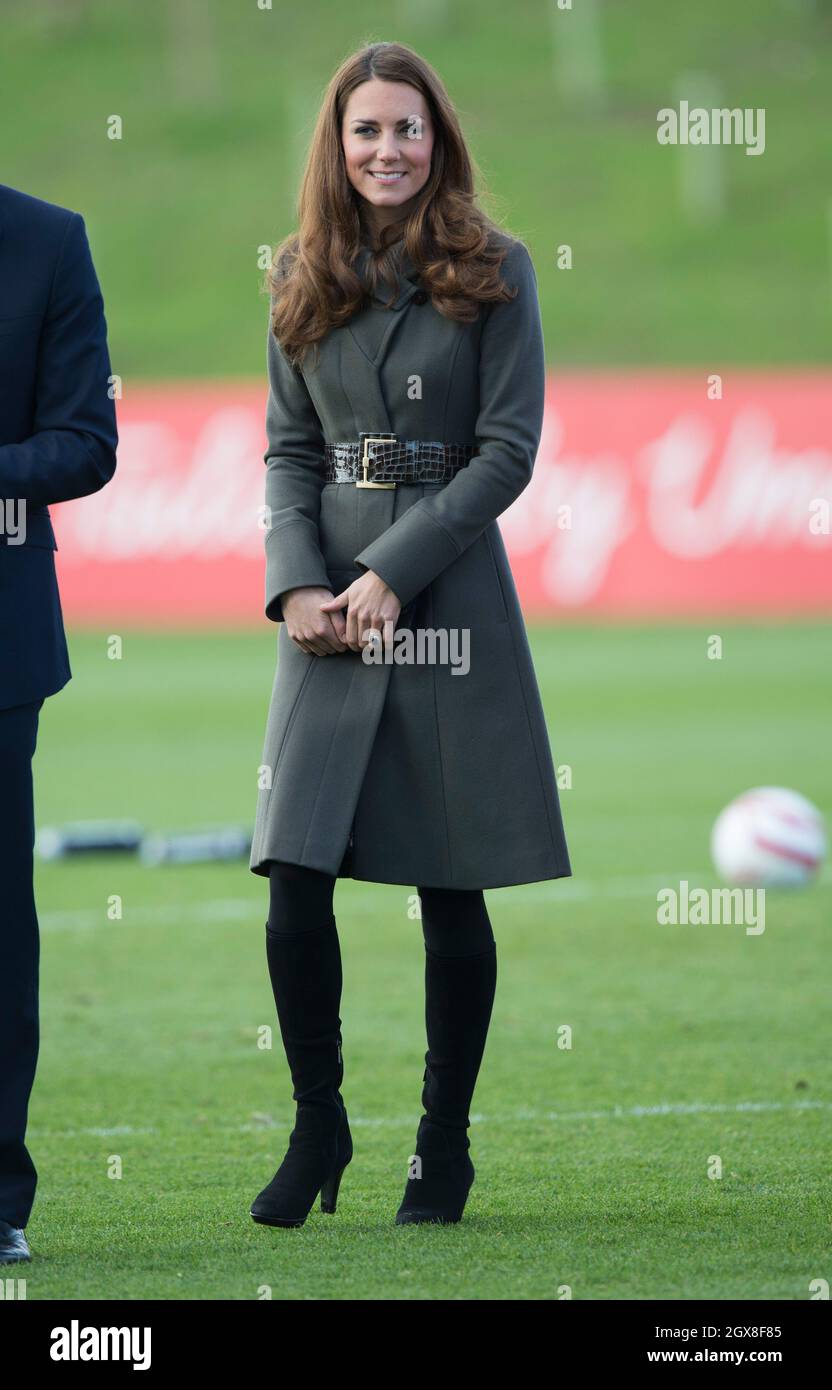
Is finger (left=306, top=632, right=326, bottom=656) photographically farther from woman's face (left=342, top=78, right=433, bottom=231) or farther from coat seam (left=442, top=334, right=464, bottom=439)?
woman's face (left=342, top=78, right=433, bottom=231)

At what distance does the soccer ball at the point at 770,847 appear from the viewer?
8234 millimetres

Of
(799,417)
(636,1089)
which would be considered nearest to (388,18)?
(799,417)

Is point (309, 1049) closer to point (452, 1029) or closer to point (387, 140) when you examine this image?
point (452, 1029)

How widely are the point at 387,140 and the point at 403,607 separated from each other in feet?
2.75

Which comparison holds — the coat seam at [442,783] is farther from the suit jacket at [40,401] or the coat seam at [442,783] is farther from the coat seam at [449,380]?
the suit jacket at [40,401]

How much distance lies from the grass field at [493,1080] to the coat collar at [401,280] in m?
1.67

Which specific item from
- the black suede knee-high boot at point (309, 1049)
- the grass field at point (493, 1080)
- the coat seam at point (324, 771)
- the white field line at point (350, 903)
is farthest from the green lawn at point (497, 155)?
the black suede knee-high boot at point (309, 1049)

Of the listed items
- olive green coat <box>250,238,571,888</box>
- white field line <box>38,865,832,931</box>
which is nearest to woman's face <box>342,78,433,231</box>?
olive green coat <box>250,238,571,888</box>

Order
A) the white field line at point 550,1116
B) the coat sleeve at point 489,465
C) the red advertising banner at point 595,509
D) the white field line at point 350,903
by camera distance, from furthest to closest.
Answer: the red advertising banner at point 595,509, the white field line at point 350,903, the white field line at point 550,1116, the coat sleeve at point 489,465

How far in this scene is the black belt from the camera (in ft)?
12.8

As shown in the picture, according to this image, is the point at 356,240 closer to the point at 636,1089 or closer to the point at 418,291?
the point at 418,291

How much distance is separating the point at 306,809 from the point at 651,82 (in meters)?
38.2
